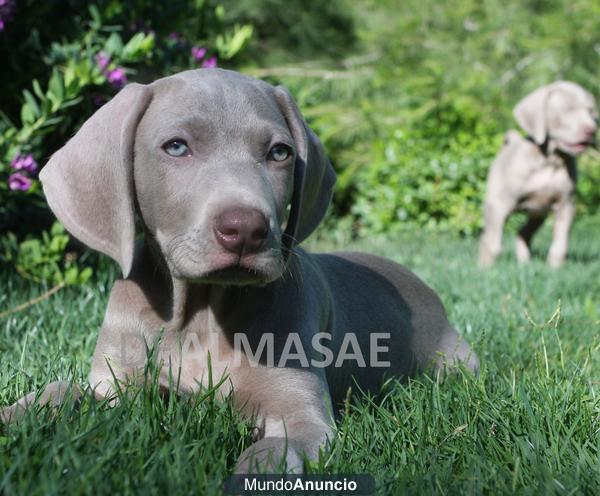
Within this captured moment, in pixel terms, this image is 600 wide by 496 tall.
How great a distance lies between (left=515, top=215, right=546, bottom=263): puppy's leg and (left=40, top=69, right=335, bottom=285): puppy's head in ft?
19.7

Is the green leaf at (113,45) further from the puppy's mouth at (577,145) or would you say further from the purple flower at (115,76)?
the puppy's mouth at (577,145)

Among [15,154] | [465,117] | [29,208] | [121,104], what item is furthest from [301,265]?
[465,117]

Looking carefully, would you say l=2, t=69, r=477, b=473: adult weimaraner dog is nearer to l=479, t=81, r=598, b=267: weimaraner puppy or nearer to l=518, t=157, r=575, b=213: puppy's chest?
l=479, t=81, r=598, b=267: weimaraner puppy

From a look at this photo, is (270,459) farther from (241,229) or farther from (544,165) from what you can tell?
(544,165)

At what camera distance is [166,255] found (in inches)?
103

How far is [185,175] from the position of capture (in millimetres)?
2529

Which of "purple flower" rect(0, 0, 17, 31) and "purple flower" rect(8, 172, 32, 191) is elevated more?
"purple flower" rect(0, 0, 17, 31)

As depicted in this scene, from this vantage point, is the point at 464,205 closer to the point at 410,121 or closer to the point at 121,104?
the point at 410,121

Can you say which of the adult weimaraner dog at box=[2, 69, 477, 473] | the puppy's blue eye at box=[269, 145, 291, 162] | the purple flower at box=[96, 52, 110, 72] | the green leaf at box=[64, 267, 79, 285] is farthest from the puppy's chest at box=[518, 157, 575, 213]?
the puppy's blue eye at box=[269, 145, 291, 162]

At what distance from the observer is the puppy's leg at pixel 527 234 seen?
8.24m

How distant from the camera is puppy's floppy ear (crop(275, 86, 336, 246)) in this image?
2863mm

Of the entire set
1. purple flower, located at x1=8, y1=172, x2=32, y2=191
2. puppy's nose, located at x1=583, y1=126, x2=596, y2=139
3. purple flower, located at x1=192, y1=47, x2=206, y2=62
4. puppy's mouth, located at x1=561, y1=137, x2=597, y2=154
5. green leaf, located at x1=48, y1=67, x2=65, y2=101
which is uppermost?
green leaf, located at x1=48, y1=67, x2=65, y2=101

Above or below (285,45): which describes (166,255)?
above

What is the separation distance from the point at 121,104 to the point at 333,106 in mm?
9676
